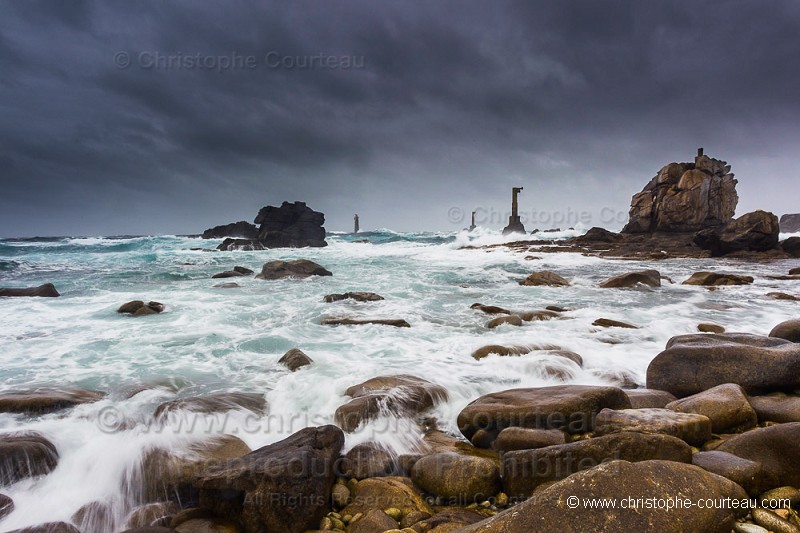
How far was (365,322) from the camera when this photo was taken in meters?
7.68

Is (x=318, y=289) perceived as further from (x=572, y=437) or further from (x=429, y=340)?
(x=572, y=437)

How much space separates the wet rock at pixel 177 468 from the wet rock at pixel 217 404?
2.17 ft

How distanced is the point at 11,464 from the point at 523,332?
6.21 metres

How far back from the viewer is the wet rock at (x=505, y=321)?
285 inches

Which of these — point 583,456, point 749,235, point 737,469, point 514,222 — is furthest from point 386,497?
point 514,222

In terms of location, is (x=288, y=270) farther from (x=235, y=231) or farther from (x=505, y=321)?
(x=235, y=231)

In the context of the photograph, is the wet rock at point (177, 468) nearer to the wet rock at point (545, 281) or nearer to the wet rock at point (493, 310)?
the wet rock at point (493, 310)

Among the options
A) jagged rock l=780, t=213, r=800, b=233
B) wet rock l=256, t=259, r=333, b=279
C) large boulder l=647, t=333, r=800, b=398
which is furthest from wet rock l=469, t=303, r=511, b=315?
jagged rock l=780, t=213, r=800, b=233

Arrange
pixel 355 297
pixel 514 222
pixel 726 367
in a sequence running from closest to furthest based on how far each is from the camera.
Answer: pixel 726 367 → pixel 355 297 → pixel 514 222

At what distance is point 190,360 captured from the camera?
567 centimetres

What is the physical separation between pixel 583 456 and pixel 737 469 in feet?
2.51

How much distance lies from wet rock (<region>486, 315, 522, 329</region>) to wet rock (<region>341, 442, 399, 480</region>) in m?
4.42

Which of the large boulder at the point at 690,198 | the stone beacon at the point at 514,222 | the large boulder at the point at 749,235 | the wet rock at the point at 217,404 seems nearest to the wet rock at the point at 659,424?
the wet rock at the point at 217,404

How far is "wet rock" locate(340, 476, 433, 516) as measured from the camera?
99.7 inches
